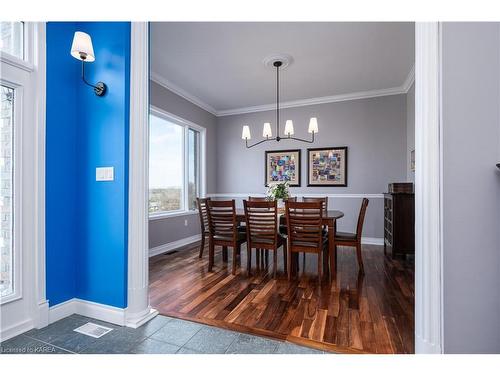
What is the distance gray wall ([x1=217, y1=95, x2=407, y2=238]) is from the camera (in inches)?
169

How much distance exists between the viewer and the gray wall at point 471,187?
119 cm

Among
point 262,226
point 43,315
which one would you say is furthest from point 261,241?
point 43,315

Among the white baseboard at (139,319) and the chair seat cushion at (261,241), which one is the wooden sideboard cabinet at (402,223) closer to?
the chair seat cushion at (261,241)

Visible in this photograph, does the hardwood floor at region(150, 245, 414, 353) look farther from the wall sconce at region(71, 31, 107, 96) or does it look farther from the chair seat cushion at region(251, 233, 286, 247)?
the wall sconce at region(71, 31, 107, 96)

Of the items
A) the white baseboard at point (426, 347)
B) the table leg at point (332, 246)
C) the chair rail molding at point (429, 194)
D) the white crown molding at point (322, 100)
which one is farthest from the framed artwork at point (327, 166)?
the white baseboard at point (426, 347)

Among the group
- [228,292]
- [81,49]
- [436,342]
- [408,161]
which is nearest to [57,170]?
[81,49]

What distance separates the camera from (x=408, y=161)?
13.6 ft

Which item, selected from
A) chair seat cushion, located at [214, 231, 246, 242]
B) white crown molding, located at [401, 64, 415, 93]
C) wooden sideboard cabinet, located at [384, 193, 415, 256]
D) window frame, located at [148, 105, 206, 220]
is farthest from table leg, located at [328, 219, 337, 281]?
white crown molding, located at [401, 64, 415, 93]

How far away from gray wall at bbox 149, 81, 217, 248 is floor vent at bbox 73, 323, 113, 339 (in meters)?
1.97

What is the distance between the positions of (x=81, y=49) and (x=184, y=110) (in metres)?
2.89
